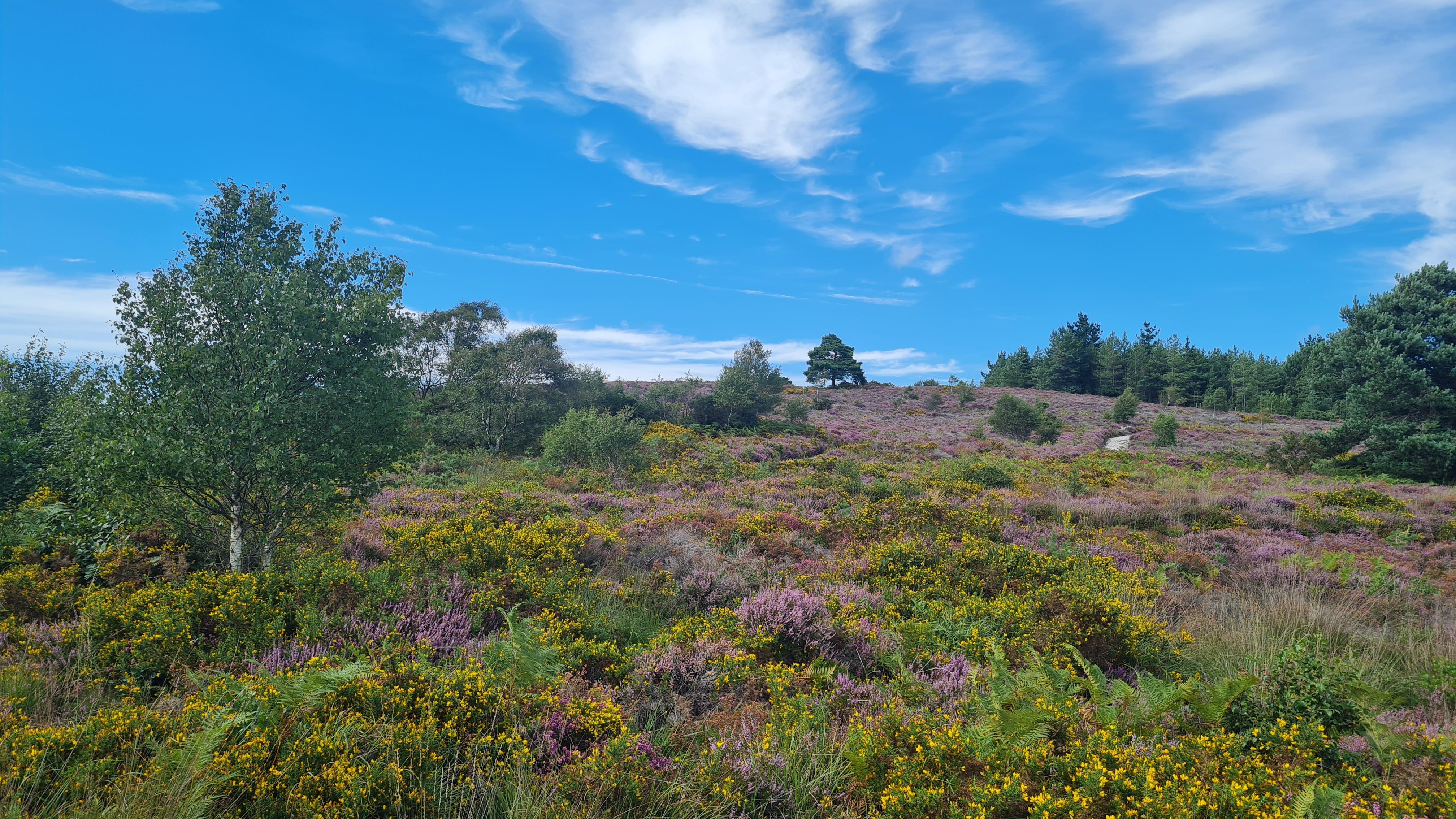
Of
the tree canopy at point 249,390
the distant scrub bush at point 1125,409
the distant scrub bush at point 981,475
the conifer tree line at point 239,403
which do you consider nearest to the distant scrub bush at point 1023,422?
the distant scrub bush at point 1125,409

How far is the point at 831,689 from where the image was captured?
15.9 feet

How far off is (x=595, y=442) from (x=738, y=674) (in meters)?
15.3

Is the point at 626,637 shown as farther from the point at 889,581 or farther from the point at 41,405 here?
the point at 41,405

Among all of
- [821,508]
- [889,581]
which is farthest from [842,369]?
[889,581]

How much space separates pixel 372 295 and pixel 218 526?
373cm

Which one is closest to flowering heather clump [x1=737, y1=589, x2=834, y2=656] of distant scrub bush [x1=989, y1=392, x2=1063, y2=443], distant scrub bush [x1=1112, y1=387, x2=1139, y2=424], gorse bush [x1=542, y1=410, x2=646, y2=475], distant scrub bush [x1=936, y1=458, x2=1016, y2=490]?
distant scrub bush [x1=936, y1=458, x2=1016, y2=490]

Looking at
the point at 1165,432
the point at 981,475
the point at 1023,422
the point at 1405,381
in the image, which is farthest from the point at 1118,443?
the point at 981,475

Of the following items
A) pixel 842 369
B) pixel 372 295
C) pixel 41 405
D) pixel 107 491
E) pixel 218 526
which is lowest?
pixel 218 526

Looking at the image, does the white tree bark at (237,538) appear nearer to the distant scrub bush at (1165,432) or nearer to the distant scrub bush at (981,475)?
the distant scrub bush at (981,475)

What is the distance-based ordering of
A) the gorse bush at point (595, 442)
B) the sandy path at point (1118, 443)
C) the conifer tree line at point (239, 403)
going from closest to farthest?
the conifer tree line at point (239, 403)
the gorse bush at point (595, 442)
the sandy path at point (1118, 443)

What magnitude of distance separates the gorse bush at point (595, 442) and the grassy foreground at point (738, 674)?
8499 millimetres

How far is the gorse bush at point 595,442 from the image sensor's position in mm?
19359

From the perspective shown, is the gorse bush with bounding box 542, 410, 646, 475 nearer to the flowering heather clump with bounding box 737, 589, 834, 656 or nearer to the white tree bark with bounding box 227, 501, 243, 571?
the white tree bark with bounding box 227, 501, 243, 571

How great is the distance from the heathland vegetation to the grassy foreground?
0.11 feet
